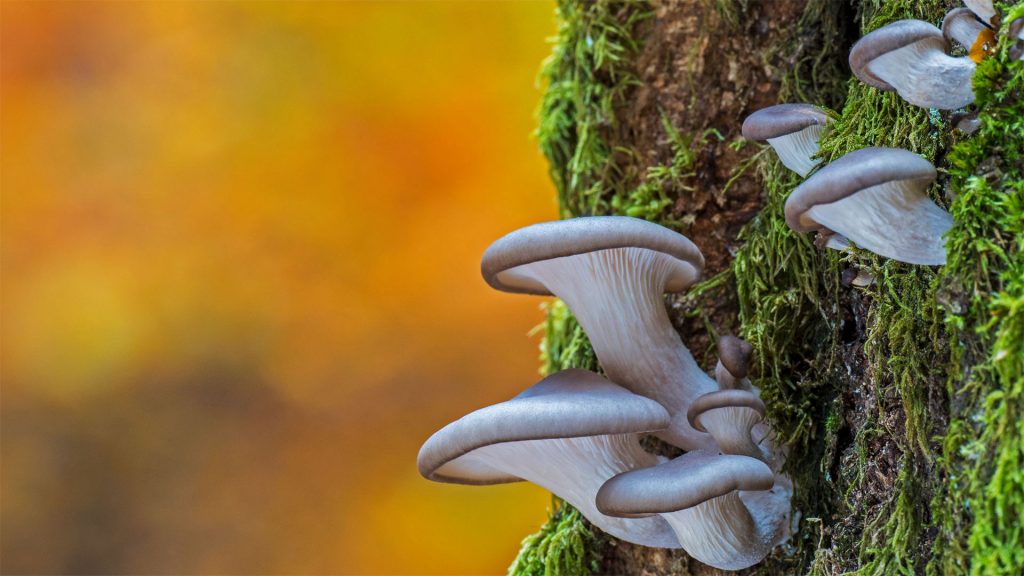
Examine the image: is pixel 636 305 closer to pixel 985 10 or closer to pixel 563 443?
pixel 563 443

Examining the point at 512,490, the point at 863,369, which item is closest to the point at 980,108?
the point at 863,369

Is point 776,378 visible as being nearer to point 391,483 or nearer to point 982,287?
point 982,287

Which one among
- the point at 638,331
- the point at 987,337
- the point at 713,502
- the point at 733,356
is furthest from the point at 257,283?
the point at 987,337

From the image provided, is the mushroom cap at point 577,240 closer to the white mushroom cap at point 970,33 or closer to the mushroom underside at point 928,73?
the mushroom underside at point 928,73

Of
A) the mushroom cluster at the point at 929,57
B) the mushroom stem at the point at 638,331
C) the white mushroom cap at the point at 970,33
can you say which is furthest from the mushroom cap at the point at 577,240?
the white mushroom cap at the point at 970,33

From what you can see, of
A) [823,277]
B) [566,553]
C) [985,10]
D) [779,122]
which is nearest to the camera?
[985,10]

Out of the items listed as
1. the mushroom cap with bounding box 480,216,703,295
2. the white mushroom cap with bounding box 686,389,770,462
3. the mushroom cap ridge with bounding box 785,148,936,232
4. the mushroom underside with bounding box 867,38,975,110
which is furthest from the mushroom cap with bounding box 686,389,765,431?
the mushroom underside with bounding box 867,38,975,110
